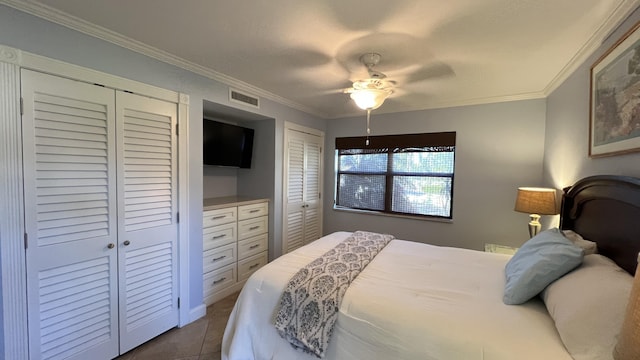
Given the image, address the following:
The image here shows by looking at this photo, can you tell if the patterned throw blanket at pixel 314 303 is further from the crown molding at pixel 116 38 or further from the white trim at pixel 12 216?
the crown molding at pixel 116 38

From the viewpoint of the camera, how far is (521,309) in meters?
1.31

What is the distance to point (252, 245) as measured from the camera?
3.26 meters

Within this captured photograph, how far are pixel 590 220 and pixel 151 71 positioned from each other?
3.29 meters

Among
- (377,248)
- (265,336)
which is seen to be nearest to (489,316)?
(377,248)

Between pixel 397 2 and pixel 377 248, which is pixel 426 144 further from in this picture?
pixel 397 2

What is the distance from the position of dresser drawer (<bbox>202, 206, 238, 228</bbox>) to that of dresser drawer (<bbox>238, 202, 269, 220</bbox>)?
0.07m

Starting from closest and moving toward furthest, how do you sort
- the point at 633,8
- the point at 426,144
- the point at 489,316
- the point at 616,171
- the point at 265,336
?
1. the point at 489,316
2. the point at 633,8
3. the point at 616,171
4. the point at 265,336
5. the point at 426,144

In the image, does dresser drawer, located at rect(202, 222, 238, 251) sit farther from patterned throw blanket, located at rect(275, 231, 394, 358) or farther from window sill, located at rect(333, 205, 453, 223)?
window sill, located at rect(333, 205, 453, 223)

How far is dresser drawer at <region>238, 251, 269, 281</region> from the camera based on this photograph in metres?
3.13

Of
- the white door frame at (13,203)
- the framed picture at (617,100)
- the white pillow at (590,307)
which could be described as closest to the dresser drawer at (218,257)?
the white door frame at (13,203)

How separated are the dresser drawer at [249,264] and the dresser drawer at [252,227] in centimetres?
29

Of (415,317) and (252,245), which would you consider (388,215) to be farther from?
(415,317)

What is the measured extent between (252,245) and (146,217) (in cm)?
140

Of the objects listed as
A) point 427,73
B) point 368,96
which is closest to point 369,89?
point 368,96
